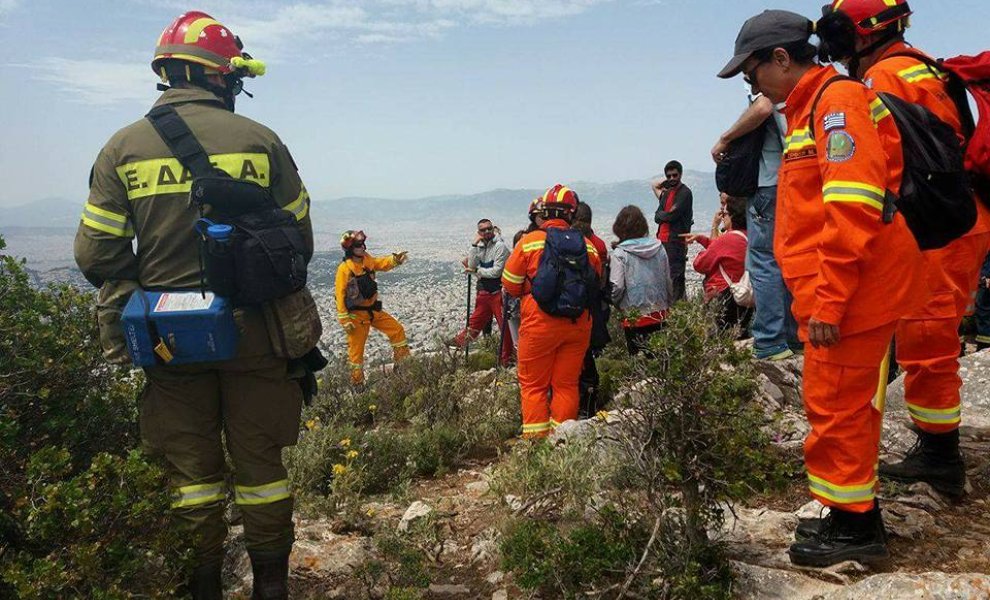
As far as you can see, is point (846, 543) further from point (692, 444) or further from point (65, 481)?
point (65, 481)

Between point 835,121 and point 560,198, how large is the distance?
2892mm

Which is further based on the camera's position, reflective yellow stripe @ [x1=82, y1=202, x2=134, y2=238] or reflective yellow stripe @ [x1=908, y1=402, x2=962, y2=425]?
reflective yellow stripe @ [x1=908, y1=402, x2=962, y2=425]

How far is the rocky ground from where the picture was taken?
2475 millimetres

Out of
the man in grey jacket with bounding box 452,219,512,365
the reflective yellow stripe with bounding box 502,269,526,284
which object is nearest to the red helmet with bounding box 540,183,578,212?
the reflective yellow stripe with bounding box 502,269,526,284

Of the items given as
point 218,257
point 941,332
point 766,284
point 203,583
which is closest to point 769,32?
point 941,332

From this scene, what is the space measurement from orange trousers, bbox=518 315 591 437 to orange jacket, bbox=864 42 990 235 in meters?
2.68

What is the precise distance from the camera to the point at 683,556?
97.1 inches

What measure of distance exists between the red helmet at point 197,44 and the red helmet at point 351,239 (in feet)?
22.3

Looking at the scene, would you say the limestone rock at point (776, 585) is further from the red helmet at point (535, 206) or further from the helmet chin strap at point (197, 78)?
the red helmet at point (535, 206)

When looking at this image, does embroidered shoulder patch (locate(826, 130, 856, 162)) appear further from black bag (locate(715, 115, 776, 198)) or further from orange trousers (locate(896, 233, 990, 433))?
black bag (locate(715, 115, 776, 198))

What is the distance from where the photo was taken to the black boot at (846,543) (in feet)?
8.53

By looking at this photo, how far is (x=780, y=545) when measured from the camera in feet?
9.62

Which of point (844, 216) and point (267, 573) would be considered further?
point (267, 573)

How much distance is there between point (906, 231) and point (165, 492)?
306cm
